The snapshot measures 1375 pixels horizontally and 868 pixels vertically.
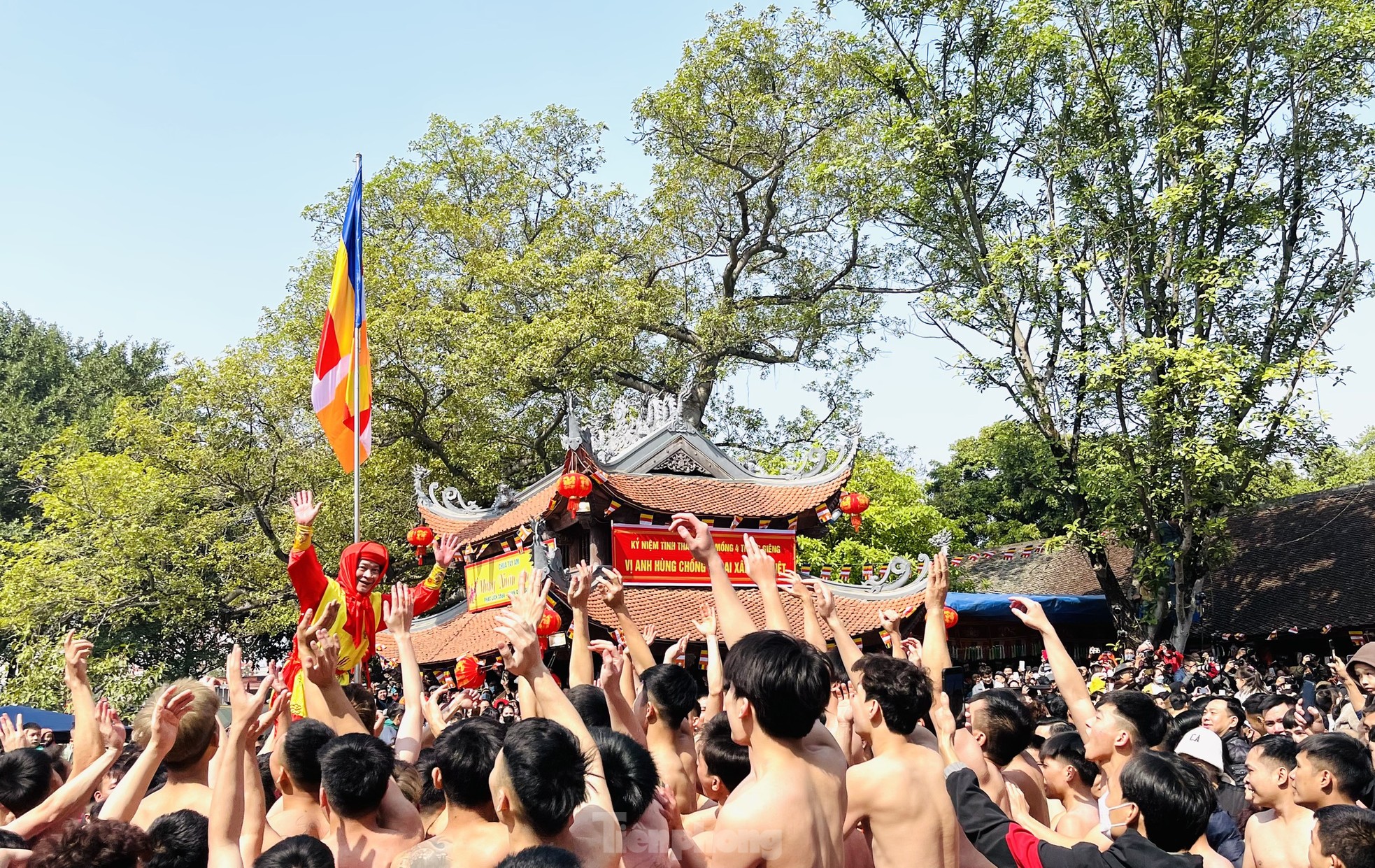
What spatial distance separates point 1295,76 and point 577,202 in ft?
48.2

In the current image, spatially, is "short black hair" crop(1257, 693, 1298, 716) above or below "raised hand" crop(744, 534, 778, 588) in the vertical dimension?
below

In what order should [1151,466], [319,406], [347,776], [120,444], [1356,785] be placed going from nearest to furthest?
1. [347,776]
2. [1356,785]
3. [319,406]
4. [1151,466]
5. [120,444]

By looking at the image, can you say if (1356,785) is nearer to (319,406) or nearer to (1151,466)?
(319,406)

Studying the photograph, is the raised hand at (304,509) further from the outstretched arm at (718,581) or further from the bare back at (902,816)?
the bare back at (902,816)

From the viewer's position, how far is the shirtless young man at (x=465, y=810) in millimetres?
2910

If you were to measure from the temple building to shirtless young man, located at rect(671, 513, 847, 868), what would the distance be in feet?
39.0

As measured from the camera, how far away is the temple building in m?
15.7

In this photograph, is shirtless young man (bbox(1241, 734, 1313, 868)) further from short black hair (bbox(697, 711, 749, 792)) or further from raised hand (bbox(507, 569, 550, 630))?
raised hand (bbox(507, 569, 550, 630))

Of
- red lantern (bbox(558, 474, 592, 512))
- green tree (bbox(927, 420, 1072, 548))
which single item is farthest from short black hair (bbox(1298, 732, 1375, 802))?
→ green tree (bbox(927, 420, 1072, 548))

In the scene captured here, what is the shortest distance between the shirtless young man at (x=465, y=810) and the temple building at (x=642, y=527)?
11.6m

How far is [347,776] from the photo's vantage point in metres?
3.30

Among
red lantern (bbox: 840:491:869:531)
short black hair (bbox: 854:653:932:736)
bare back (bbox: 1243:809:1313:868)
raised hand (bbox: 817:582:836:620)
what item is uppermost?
red lantern (bbox: 840:491:869:531)

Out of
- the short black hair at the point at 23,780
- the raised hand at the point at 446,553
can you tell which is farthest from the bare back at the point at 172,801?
the raised hand at the point at 446,553

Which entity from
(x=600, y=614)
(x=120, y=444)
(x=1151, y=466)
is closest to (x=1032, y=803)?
(x=600, y=614)
